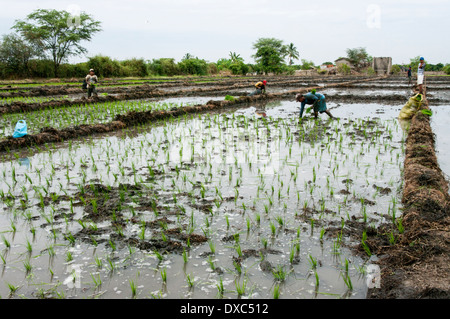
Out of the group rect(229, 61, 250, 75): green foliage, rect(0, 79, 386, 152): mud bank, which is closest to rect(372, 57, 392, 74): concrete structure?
rect(229, 61, 250, 75): green foliage

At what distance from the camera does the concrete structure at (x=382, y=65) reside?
43750mm

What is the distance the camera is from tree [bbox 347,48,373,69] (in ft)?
177

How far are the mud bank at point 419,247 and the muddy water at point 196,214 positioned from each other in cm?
18

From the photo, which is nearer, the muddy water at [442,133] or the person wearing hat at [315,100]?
the muddy water at [442,133]

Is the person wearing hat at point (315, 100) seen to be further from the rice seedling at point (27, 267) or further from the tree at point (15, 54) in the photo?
the tree at point (15, 54)

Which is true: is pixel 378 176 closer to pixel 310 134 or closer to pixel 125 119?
pixel 310 134

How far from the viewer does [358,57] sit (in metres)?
56.2

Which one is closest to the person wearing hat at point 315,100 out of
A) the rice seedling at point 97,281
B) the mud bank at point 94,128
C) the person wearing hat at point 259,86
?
the mud bank at point 94,128

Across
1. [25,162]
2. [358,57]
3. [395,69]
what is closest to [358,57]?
[358,57]

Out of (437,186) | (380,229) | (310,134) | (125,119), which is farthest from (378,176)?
(125,119)

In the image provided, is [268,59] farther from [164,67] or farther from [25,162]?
[25,162]

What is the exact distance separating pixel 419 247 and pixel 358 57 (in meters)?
60.2

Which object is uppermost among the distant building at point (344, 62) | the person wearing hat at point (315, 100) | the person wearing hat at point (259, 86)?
the distant building at point (344, 62)

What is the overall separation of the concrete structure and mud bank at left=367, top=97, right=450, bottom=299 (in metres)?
45.4
